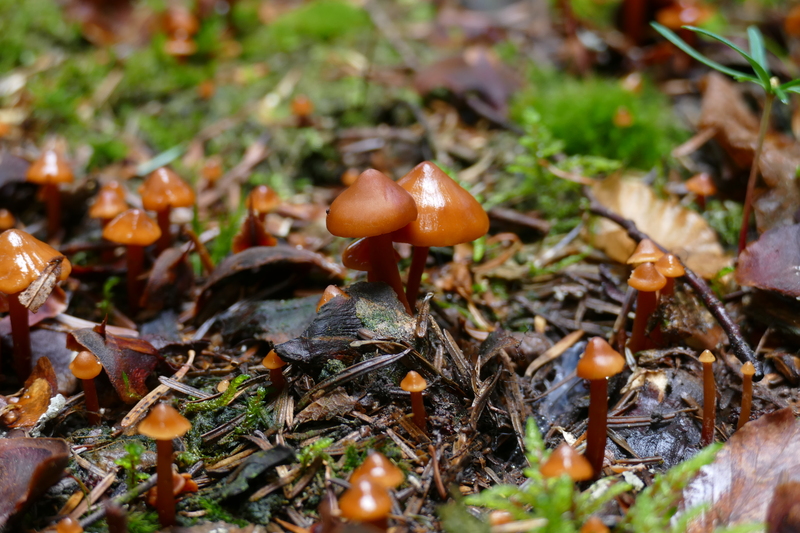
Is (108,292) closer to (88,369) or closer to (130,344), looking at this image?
(130,344)

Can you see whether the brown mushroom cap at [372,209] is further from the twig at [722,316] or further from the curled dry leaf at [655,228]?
the curled dry leaf at [655,228]

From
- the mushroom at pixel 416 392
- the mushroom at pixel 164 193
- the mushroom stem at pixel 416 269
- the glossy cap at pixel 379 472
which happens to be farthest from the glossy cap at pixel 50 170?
the glossy cap at pixel 379 472

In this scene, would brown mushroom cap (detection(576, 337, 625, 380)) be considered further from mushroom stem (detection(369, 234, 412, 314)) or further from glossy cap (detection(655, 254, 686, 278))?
mushroom stem (detection(369, 234, 412, 314))

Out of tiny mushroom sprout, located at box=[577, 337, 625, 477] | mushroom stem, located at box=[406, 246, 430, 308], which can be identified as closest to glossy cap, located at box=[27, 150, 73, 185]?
mushroom stem, located at box=[406, 246, 430, 308]

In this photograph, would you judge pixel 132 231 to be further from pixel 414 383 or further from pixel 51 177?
pixel 414 383

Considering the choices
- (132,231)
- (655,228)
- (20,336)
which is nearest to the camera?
(20,336)

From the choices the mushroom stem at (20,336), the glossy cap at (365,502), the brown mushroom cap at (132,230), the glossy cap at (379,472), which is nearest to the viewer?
the glossy cap at (365,502)

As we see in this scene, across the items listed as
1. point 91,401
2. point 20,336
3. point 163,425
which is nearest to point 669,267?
point 163,425
